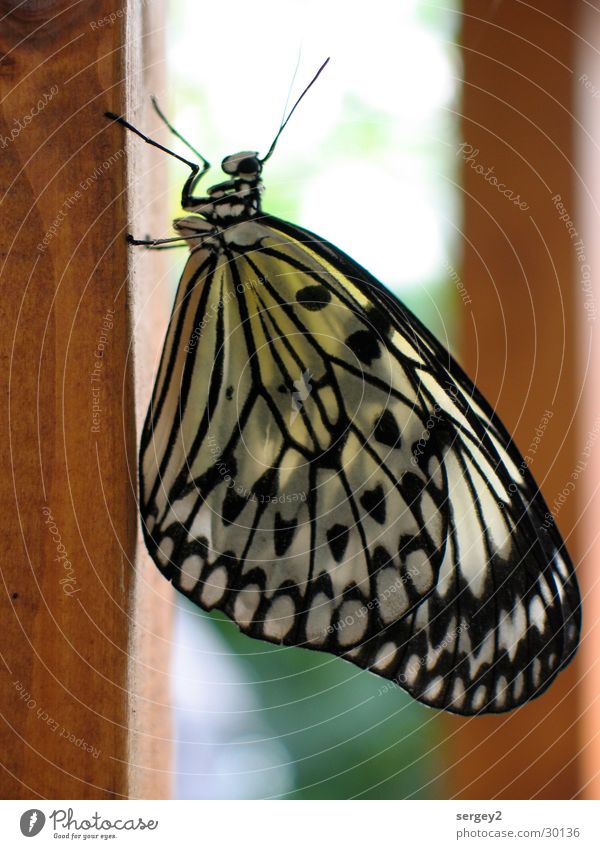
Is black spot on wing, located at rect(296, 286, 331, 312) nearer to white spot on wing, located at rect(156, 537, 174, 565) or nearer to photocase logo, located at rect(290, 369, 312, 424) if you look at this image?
photocase logo, located at rect(290, 369, 312, 424)

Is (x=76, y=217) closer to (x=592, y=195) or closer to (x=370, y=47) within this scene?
(x=370, y=47)

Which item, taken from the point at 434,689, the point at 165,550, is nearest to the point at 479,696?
the point at 434,689

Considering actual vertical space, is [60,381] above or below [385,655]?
above

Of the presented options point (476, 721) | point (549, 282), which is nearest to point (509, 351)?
point (549, 282)
